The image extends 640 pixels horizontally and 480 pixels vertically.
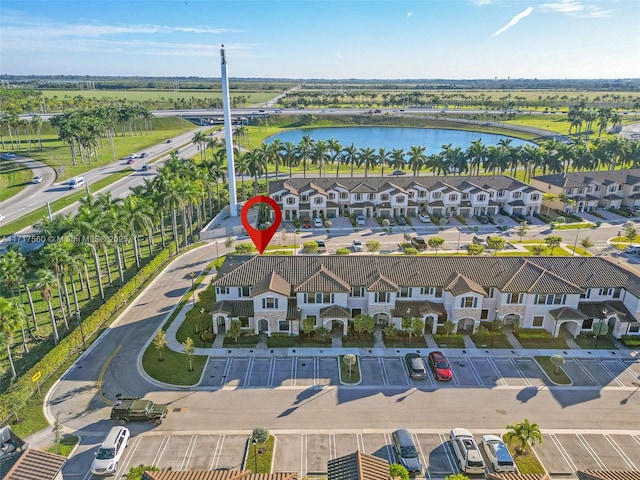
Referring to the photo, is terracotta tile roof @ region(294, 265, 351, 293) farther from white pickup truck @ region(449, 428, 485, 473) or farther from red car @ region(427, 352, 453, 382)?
white pickup truck @ region(449, 428, 485, 473)

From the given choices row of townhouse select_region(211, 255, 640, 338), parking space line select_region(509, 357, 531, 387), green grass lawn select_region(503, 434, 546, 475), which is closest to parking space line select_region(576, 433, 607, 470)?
green grass lawn select_region(503, 434, 546, 475)

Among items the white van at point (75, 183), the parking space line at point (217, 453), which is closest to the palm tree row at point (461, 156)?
the white van at point (75, 183)

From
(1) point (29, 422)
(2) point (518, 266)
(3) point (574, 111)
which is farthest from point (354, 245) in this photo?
(3) point (574, 111)

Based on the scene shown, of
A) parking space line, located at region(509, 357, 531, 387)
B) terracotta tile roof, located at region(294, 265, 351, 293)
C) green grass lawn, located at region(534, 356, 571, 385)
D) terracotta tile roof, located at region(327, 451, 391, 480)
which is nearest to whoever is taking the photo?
terracotta tile roof, located at region(327, 451, 391, 480)

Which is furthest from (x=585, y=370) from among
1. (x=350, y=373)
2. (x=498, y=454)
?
(x=350, y=373)

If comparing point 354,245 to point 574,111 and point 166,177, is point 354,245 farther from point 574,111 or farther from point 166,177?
point 574,111

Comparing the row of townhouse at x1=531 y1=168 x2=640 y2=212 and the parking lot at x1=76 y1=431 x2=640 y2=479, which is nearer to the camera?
the parking lot at x1=76 y1=431 x2=640 y2=479
